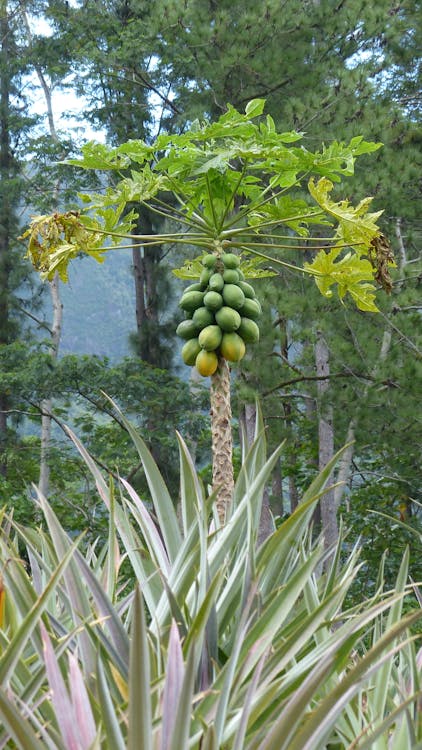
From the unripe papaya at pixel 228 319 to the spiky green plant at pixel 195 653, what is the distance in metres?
0.59

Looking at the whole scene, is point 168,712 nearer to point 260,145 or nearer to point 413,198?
point 260,145

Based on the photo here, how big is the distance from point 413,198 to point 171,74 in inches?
167

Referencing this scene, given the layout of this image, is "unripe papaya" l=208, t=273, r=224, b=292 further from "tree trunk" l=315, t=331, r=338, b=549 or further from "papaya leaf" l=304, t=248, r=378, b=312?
"tree trunk" l=315, t=331, r=338, b=549

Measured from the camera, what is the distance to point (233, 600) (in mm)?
2555

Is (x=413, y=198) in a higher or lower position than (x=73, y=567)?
higher

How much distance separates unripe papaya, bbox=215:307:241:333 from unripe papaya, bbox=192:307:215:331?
1.6 inches

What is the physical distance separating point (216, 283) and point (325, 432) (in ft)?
27.4

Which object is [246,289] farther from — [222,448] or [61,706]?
[61,706]

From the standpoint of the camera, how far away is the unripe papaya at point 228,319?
3291mm

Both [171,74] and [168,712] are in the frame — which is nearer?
[168,712]

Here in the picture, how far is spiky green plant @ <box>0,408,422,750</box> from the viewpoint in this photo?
1.61 meters

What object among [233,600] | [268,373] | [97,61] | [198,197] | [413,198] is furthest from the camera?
[97,61]

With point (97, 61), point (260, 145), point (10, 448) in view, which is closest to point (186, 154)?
point (260, 145)

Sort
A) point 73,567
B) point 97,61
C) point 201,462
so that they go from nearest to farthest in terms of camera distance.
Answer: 1. point 73,567
2. point 97,61
3. point 201,462
